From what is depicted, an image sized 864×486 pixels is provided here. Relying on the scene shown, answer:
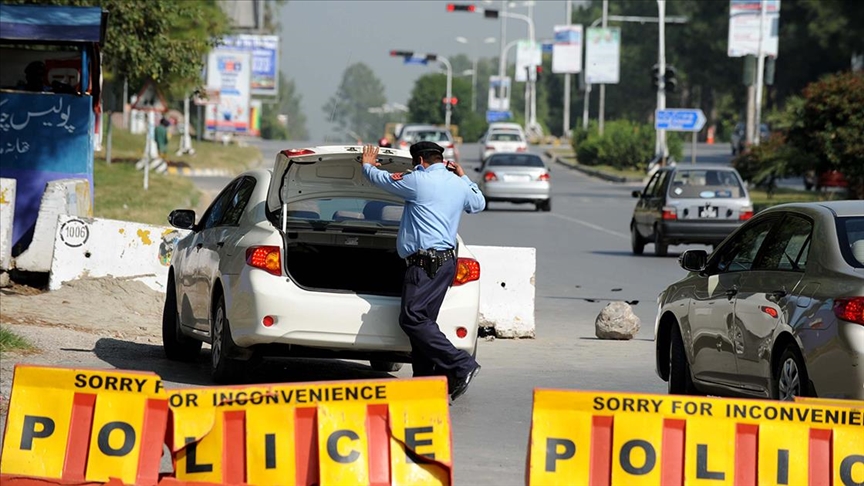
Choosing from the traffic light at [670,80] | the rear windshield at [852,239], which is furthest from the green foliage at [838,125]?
the rear windshield at [852,239]

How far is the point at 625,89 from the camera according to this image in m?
148

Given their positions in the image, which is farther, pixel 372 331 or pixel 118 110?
pixel 118 110

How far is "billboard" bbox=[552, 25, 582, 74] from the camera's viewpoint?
92.8 m

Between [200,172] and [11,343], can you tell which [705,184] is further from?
[200,172]

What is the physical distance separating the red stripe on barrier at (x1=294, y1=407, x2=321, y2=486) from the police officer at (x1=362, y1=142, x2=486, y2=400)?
3266 millimetres

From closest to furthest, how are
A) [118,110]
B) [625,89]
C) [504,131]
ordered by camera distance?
1. [118,110]
2. [504,131]
3. [625,89]

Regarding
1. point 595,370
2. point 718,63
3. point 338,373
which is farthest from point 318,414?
point 718,63

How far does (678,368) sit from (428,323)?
→ 1735 mm

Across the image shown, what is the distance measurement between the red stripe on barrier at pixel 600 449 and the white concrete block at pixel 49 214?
11.1 meters

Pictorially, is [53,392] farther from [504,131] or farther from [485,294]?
[504,131]

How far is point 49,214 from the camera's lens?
17.3m

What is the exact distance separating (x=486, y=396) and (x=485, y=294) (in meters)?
3.97

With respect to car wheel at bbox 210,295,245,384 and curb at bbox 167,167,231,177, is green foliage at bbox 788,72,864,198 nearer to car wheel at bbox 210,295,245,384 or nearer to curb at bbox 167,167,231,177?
curb at bbox 167,167,231,177

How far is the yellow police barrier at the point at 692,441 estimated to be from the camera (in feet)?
20.9
